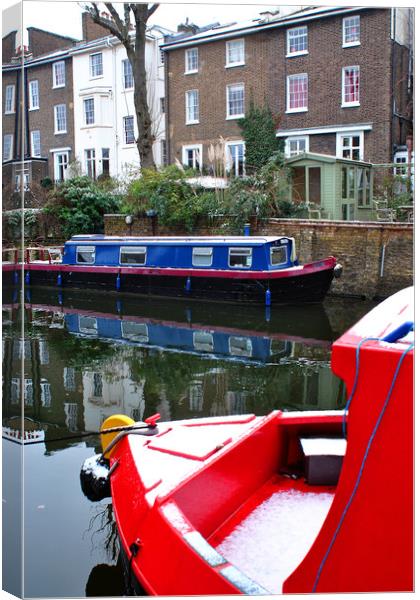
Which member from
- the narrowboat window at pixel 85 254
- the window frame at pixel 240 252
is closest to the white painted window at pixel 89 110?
the narrowboat window at pixel 85 254

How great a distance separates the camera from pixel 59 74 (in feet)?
12.4

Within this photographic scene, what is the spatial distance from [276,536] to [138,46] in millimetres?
2708

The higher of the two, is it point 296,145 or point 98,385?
point 296,145

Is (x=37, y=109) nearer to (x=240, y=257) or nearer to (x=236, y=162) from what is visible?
(x=236, y=162)

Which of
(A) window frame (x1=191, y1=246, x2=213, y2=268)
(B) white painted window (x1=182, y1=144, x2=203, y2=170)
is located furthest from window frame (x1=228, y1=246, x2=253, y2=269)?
(B) white painted window (x1=182, y1=144, x2=203, y2=170)

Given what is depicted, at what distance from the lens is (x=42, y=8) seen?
2.74 meters

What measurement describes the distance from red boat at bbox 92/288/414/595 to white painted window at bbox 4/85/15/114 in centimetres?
151

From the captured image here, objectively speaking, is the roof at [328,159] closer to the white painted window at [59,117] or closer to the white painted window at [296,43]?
the white painted window at [296,43]

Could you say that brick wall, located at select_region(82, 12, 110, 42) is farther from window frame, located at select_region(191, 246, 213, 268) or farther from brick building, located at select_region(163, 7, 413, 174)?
window frame, located at select_region(191, 246, 213, 268)

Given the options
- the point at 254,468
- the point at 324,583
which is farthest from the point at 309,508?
the point at 324,583

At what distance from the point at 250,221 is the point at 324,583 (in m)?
6.93

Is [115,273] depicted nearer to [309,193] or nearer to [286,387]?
[309,193]

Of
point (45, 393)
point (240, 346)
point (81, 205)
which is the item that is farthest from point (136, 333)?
point (45, 393)

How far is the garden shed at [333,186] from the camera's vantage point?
16.4 feet
